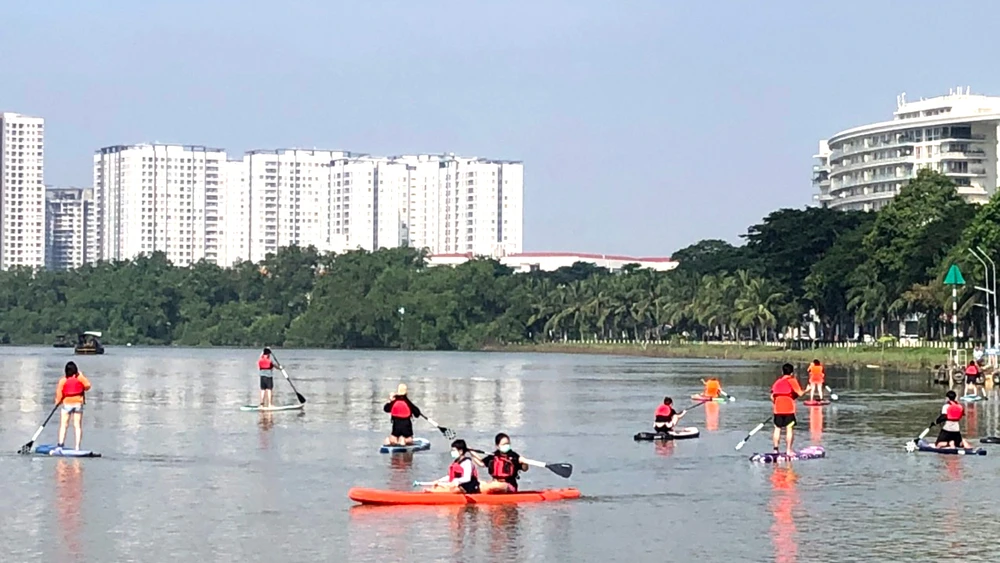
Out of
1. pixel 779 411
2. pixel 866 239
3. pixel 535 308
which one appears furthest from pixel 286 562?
pixel 535 308

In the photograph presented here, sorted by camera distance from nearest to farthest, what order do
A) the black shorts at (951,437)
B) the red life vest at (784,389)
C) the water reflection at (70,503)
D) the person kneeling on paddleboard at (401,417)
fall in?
the water reflection at (70,503) → the red life vest at (784,389) → the person kneeling on paddleboard at (401,417) → the black shorts at (951,437)

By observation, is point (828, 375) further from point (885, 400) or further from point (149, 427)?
point (149, 427)

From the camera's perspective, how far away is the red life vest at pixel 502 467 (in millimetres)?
23188

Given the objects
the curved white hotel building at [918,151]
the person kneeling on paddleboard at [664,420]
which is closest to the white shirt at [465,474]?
the person kneeling on paddleboard at [664,420]

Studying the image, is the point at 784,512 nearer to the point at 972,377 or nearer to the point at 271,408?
the point at 271,408

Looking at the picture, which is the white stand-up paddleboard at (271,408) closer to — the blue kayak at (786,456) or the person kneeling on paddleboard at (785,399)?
the blue kayak at (786,456)

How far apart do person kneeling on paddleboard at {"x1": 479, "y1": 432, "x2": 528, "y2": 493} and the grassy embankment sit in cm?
5915

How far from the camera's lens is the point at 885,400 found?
173ft

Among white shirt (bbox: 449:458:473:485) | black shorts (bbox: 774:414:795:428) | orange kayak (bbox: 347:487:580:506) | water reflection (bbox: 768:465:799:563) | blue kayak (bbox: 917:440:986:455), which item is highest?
black shorts (bbox: 774:414:795:428)

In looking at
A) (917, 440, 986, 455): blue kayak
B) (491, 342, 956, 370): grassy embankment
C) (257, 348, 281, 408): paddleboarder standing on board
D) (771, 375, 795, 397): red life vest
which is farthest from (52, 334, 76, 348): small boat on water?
(771, 375, 795, 397): red life vest

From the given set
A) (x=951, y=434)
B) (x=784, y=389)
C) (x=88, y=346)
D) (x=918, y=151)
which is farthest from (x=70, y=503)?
(x=918, y=151)

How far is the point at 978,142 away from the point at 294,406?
128 m

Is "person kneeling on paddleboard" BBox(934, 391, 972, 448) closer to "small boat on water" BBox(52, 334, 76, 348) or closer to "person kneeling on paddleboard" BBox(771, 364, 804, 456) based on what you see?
"person kneeling on paddleboard" BBox(771, 364, 804, 456)

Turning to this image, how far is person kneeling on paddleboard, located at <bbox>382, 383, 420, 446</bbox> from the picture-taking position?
31.5 m
